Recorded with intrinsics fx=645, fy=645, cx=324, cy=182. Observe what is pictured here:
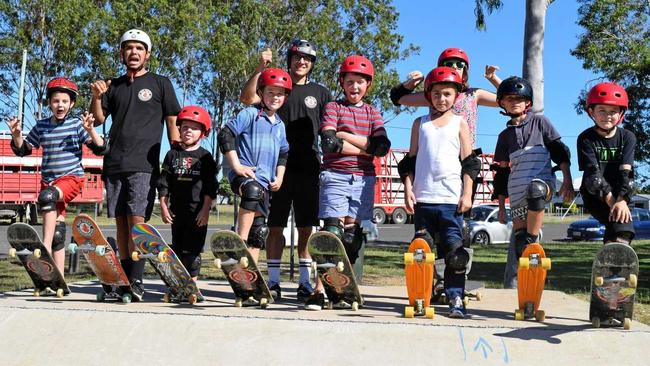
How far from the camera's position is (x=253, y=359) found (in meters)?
3.98

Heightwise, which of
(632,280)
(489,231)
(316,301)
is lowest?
(489,231)

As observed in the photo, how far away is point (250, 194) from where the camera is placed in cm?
487

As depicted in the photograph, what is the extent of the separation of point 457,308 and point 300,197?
166 centimetres

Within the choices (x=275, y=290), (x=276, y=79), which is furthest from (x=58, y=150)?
(x=275, y=290)

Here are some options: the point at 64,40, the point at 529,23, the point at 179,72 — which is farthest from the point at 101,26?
the point at 529,23

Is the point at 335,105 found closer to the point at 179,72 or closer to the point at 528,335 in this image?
the point at 528,335

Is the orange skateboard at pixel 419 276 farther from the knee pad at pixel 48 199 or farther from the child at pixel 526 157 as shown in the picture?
the knee pad at pixel 48 199

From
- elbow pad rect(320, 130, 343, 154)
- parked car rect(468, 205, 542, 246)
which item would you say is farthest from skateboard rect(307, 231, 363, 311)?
parked car rect(468, 205, 542, 246)

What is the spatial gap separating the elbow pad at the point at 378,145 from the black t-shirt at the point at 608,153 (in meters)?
1.40

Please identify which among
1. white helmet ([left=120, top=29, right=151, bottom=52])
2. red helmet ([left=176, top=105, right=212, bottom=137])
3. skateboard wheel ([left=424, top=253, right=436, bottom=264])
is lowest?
skateboard wheel ([left=424, top=253, right=436, bottom=264])

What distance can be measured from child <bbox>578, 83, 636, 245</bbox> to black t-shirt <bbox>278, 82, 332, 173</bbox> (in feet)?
6.87

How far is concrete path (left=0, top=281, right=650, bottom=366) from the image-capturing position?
3875mm

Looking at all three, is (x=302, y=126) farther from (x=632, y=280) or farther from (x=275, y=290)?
(x=632, y=280)

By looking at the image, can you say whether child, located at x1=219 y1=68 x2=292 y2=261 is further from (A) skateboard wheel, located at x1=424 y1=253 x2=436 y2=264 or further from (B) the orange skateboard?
(A) skateboard wheel, located at x1=424 y1=253 x2=436 y2=264
